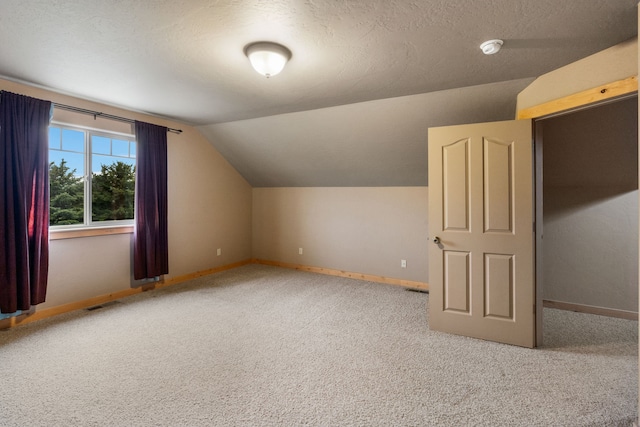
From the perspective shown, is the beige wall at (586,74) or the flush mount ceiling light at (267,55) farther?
the flush mount ceiling light at (267,55)

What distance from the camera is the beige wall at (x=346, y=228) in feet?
14.9

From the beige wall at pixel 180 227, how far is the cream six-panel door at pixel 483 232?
350cm

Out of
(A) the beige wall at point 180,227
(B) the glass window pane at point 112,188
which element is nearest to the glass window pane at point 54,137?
(A) the beige wall at point 180,227

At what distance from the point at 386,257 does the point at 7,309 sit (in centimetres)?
428

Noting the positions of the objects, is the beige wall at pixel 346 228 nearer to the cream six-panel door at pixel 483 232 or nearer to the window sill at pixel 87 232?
the cream six-panel door at pixel 483 232

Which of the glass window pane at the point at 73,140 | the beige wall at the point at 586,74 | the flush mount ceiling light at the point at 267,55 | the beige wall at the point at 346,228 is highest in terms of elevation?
the flush mount ceiling light at the point at 267,55

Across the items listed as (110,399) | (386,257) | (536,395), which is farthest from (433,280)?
(110,399)

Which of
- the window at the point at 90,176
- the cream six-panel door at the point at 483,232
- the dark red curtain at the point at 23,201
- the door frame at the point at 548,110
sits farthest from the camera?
the window at the point at 90,176

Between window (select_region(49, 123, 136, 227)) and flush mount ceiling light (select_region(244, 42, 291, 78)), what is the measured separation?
8.40 feet

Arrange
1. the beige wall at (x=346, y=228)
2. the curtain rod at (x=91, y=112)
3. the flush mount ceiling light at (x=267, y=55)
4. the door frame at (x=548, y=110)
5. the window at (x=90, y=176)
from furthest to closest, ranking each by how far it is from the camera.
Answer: the beige wall at (x=346, y=228)
the window at (x=90, y=176)
the curtain rod at (x=91, y=112)
the flush mount ceiling light at (x=267, y=55)
the door frame at (x=548, y=110)

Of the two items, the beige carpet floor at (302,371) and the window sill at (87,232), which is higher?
the window sill at (87,232)

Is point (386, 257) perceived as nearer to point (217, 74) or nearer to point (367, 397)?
point (367, 397)

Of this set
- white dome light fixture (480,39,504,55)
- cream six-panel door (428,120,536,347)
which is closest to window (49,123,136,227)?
cream six-panel door (428,120,536,347)

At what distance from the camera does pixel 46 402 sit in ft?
6.26
